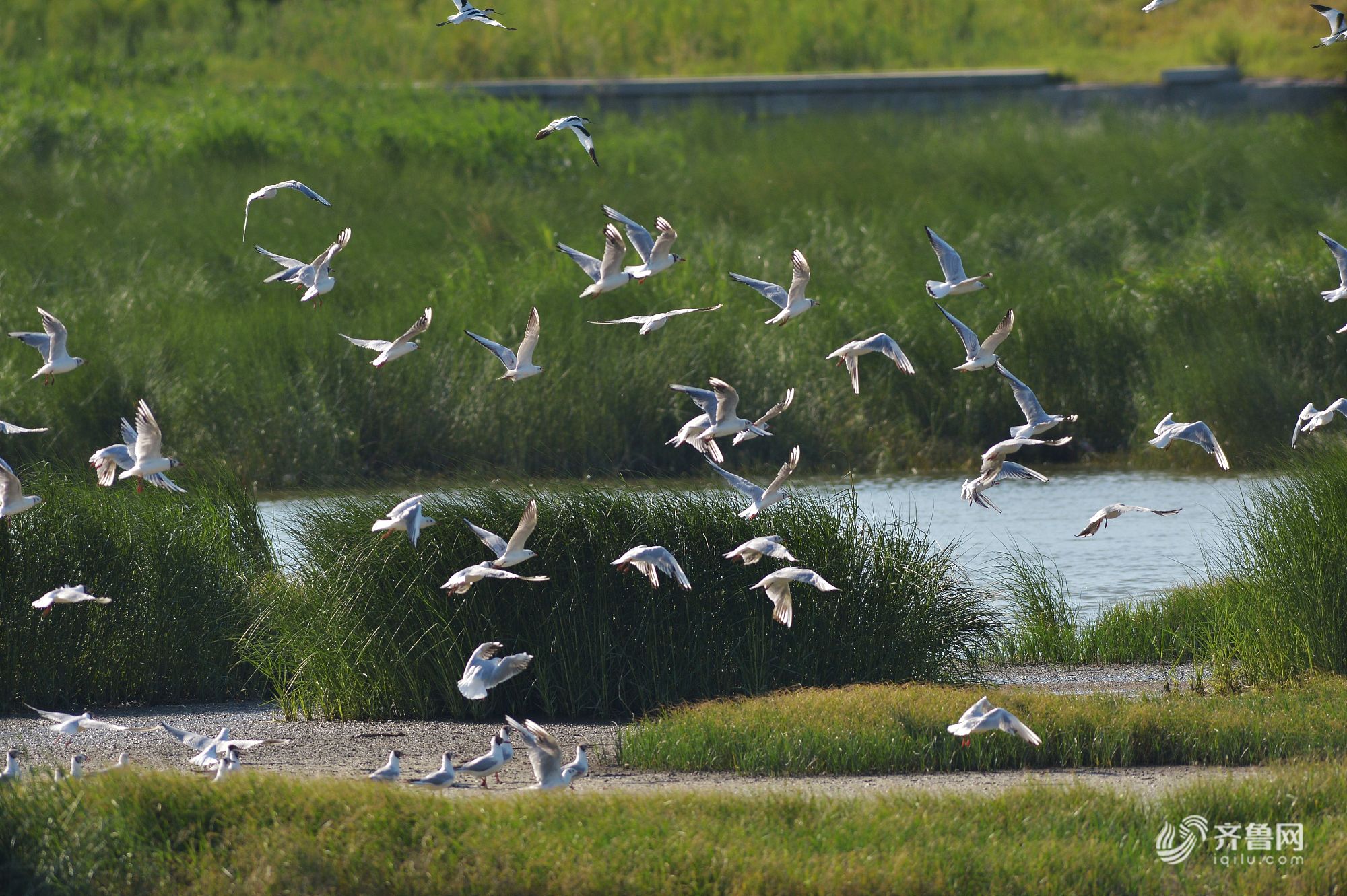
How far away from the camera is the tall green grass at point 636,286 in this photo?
2150cm

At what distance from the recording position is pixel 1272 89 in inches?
1412

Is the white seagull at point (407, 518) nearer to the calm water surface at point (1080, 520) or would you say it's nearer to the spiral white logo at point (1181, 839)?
the spiral white logo at point (1181, 839)

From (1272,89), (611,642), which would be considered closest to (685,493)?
(611,642)

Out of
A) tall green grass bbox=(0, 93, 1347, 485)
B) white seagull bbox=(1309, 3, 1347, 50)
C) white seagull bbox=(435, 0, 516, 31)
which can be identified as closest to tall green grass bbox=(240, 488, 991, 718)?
white seagull bbox=(435, 0, 516, 31)

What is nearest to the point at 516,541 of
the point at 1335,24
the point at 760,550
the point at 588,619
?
the point at 760,550

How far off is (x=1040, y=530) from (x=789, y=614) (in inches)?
365

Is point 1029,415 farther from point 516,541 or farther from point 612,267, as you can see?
point 516,541

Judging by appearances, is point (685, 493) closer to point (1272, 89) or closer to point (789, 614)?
point (789, 614)

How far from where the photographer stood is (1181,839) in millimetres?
8391

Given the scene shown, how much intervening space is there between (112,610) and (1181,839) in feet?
25.6

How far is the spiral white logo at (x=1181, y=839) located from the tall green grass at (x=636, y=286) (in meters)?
10.8

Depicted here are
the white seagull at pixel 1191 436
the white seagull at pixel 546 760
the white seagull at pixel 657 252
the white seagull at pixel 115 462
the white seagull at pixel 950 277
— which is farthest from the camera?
the white seagull at pixel 115 462

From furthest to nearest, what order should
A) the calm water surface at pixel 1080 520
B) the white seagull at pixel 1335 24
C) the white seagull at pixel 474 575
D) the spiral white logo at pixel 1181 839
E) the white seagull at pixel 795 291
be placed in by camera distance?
the calm water surface at pixel 1080 520, the white seagull at pixel 1335 24, the white seagull at pixel 795 291, the white seagull at pixel 474 575, the spiral white logo at pixel 1181 839

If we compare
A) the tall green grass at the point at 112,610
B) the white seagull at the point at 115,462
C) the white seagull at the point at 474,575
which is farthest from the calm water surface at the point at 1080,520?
the white seagull at the point at 474,575
